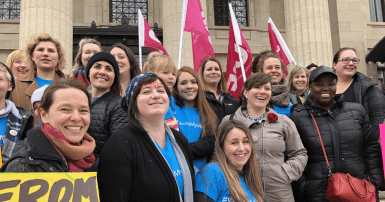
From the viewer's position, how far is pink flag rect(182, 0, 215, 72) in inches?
259

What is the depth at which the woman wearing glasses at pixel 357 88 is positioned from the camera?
13.4ft

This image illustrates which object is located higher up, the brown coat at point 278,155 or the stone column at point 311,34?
the stone column at point 311,34

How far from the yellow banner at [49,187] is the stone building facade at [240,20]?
8.50 m

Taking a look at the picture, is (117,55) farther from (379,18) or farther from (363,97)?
(379,18)

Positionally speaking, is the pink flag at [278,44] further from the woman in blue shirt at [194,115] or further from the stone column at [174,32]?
the woman in blue shirt at [194,115]

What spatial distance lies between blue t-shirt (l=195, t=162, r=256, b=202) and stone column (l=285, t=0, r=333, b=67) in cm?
974

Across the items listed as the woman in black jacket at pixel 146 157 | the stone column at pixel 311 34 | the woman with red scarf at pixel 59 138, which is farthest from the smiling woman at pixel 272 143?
the stone column at pixel 311 34

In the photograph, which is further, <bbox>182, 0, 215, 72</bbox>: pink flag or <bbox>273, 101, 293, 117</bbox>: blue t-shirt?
<bbox>182, 0, 215, 72</bbox>: pink flag

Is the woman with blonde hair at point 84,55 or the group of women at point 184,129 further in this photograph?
the woman with blonde hair at point 84,55

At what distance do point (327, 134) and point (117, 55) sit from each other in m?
2.62

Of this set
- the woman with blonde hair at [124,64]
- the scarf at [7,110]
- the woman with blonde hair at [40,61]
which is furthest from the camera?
the woman with blonde hair at [124,64]

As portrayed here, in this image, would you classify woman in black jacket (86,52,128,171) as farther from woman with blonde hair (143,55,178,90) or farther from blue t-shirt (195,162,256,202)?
blue t-shirt (195,162,256,202)

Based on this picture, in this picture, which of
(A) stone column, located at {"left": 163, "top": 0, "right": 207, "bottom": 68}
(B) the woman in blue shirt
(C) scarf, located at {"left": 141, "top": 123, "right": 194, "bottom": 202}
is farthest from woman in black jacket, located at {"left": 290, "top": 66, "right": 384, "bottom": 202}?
(A) stone column, located at {"left": 163, "top": 0, "right": 207, "bottom": 68}

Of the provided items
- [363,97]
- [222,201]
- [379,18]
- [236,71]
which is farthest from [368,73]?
[222,201]
